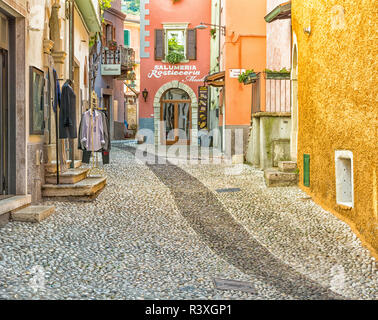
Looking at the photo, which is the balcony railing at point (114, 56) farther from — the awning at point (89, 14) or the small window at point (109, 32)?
the awning at point (89, 14)

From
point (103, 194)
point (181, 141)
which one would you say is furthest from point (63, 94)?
point (181, 141)

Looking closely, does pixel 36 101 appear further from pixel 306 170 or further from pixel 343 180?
pixel 306 170

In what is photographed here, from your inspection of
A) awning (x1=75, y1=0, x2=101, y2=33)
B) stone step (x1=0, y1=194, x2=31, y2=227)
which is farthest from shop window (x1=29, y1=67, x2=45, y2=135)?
→ awning (x1=75, y1=0, x2=101, y2=33)

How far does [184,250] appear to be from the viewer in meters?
5.39

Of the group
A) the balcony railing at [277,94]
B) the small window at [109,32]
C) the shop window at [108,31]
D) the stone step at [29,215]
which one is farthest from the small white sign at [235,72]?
the small window at [109,32]

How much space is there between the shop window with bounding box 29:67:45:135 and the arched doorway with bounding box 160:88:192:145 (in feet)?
57.0

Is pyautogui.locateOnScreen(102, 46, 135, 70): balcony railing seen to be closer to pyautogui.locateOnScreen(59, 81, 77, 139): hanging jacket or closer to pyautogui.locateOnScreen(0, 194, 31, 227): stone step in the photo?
pyautogui.locateOnScreen(59, 81, 77, 139): hanging jacket

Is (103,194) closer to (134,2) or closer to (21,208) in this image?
(21,208)

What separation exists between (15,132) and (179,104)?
737 inches

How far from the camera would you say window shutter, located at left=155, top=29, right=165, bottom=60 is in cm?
2405

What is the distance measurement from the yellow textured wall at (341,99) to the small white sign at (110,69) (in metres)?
16.8

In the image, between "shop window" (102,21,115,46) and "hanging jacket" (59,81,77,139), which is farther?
"shop window" (102,21,115,46)

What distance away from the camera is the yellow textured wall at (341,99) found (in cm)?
530

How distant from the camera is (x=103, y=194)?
854cm
